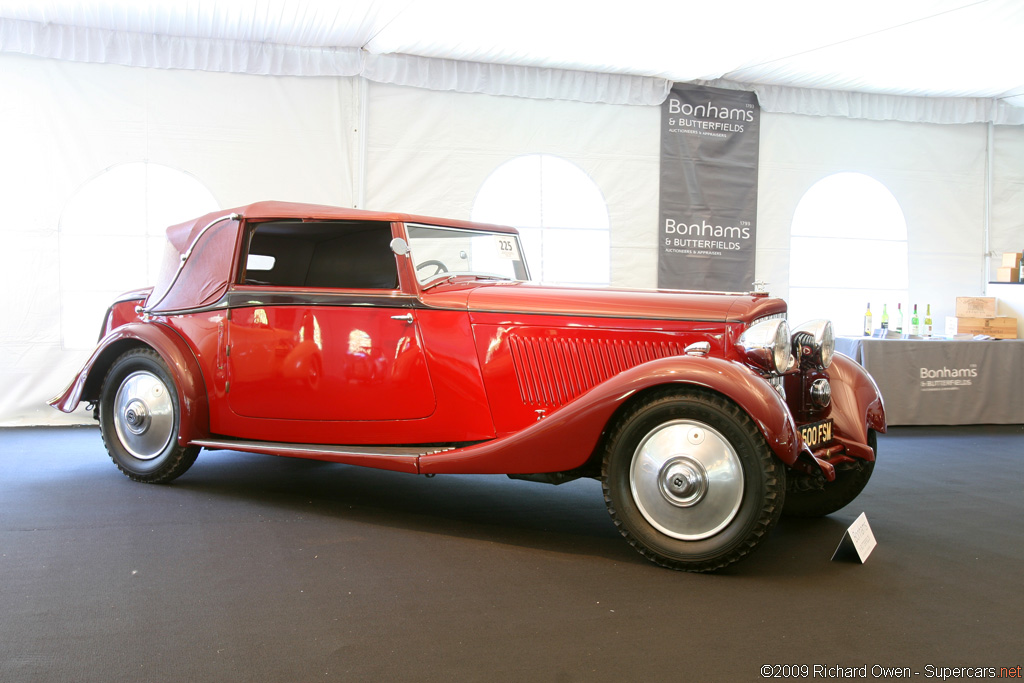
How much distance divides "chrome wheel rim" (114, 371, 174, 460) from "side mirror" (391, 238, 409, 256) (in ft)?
4.86

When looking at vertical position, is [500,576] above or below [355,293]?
below

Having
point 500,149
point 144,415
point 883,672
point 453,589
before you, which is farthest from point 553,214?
point 883,672

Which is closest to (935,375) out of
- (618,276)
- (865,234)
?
(865,234)

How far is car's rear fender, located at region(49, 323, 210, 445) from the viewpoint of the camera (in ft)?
12.9

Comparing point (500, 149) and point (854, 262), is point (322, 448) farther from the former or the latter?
point (854, 262)

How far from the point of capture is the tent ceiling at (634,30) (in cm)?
539

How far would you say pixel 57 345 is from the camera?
6.16 m

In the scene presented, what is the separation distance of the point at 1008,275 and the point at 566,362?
6117mm

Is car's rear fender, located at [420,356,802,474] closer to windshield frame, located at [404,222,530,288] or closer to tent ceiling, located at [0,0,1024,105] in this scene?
windshield frame, located at [404,222,530,288]

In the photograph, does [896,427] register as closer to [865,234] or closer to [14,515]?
[865,234]

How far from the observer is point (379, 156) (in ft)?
21.6

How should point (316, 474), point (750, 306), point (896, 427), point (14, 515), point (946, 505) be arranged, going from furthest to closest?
point (896, 427)
point (316, 474)
point (946, 505)
point (14, 515)
point (750, 306)

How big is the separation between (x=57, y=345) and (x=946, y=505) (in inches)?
246

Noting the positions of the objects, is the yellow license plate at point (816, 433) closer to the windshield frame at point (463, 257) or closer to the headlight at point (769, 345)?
the headlight at point (769, 345)
